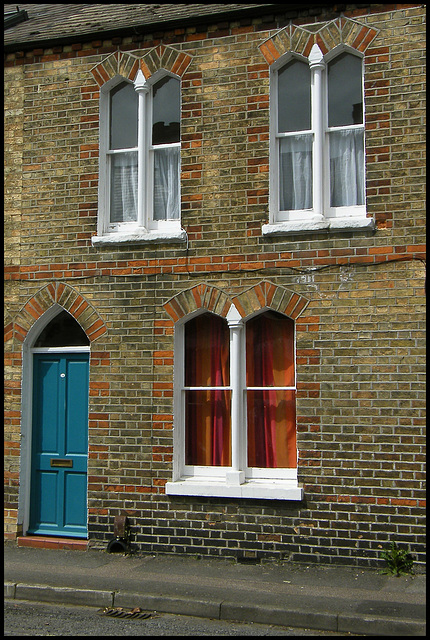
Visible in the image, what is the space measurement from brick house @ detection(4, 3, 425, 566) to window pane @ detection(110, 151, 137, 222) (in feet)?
0.09

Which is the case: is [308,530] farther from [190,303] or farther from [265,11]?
[265,11]

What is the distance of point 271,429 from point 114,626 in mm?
3040

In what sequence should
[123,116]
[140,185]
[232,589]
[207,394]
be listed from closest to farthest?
[232,589], [207,394], [140,185], [123,116]

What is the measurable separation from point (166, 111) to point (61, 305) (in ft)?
9.05

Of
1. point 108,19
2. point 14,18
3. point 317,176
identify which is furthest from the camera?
point 14,18

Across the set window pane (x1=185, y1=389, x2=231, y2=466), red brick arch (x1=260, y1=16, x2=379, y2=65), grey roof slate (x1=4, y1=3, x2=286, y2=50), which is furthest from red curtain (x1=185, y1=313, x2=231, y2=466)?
grey roof slate (x1=4, y1=3, x2=286, y2=50)

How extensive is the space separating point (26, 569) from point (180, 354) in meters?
2.95

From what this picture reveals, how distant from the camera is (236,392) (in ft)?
28.1

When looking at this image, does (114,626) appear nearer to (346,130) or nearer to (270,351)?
(270,351)

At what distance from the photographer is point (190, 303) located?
8719 millimetres

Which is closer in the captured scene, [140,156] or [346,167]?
[346,167]

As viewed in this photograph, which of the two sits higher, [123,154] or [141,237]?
[123,154]

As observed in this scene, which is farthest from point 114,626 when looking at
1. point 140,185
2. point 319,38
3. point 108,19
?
point 108,19

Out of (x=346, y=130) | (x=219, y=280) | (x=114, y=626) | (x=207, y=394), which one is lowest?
(x=114, y=626)
